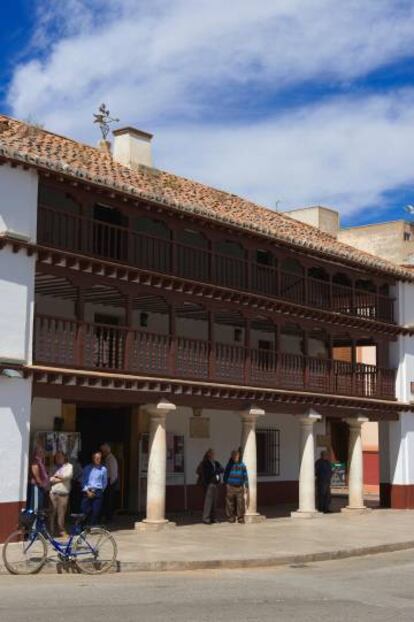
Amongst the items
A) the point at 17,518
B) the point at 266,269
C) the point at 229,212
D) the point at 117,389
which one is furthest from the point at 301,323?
the point at 17,518

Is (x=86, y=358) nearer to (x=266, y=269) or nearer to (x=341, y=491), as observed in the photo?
(x=266, y=269)

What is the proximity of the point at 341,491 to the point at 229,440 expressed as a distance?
11.8 m

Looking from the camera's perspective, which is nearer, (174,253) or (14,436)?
(14,436)

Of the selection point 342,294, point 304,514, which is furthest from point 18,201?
point 342,294

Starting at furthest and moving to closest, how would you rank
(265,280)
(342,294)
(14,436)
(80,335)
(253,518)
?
(342,294) < (265,280) < (253,518) < (80,335) < (14,436)

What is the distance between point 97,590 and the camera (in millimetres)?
11273

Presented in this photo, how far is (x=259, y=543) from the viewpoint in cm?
1692

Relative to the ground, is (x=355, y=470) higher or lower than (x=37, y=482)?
higher

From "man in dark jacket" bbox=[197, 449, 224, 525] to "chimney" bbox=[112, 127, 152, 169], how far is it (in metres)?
8.17

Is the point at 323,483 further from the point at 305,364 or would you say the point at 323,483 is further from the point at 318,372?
the point at 305,364

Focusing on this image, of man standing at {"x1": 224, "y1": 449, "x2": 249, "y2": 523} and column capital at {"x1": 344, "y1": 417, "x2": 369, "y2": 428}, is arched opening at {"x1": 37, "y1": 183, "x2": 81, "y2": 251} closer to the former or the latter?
man standing at {"x1": 224, "y1": 449, "x2": 249, "y2": 523}

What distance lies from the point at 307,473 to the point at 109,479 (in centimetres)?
571

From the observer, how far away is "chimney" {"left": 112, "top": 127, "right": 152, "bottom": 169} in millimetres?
24328

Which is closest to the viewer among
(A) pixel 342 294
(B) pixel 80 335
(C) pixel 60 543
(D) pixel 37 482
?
(C) pixel 60 543
